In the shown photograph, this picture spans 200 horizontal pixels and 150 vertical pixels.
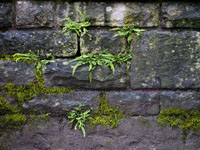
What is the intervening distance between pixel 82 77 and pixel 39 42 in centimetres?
56

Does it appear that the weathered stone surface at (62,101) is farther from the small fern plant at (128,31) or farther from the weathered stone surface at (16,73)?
the small fern plant at (128,31)

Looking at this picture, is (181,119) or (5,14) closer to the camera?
(5,14)

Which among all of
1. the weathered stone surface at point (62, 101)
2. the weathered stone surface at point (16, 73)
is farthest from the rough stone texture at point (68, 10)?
the weathered stone surface at point (62, 101)

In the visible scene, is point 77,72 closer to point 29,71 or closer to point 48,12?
point 29,71

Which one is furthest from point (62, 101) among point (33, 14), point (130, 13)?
point (130, 13)

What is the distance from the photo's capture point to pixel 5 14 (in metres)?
1.84

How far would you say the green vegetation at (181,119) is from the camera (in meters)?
1.93

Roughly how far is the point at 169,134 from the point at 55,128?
1.19 m

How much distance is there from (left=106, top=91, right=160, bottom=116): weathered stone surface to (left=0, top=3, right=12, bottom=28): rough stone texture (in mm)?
1247

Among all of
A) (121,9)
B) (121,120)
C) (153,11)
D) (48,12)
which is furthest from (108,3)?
(121,120)

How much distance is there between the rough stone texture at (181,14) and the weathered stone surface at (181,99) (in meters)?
0.68

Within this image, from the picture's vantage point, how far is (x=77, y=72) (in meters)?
1.89

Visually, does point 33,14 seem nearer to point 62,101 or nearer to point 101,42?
point 101,42

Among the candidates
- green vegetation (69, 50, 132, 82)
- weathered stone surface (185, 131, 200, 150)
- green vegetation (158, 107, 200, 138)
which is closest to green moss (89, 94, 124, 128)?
green vegetation (69, 50, 132, 82)
